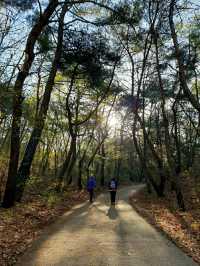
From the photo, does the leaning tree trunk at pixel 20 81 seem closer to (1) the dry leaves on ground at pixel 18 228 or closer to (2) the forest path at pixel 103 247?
(1) the dry leaves on ground at pixel 18 228

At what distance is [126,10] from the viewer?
1236 centimetres

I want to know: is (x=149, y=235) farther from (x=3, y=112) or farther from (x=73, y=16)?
(x=73, y=16)

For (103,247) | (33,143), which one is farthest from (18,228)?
(33,143)

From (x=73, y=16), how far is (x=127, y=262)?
32.3 feet

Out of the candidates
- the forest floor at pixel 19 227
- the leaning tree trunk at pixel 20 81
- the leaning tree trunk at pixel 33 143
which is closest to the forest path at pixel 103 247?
the forest floor at pixel 19 227

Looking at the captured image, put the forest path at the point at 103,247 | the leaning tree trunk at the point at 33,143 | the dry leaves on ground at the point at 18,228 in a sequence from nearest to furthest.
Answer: the forest path at the point at 103,247 → the dry leaves on ground at the point at 18,228 → the leaning tree trunk at the point at 33,143

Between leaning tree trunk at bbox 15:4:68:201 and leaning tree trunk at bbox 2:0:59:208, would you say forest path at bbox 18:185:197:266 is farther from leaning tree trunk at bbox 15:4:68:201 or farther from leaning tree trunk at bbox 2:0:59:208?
leaning tree trunk at bbox 15:4:68:201

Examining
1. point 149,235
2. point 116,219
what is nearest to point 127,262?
point 149,235

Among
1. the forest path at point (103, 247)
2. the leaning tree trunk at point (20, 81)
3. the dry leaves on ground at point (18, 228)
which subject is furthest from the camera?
the leaning tree trunk at point (20, 81)

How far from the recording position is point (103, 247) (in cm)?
880

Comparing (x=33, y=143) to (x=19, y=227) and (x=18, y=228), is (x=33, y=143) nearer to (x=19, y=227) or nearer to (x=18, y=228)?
(x=19, y=227)

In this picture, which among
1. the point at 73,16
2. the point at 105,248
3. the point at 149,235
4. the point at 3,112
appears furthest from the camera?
the point at 73,16

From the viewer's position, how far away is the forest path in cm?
749

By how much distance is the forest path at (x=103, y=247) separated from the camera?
295 inches
